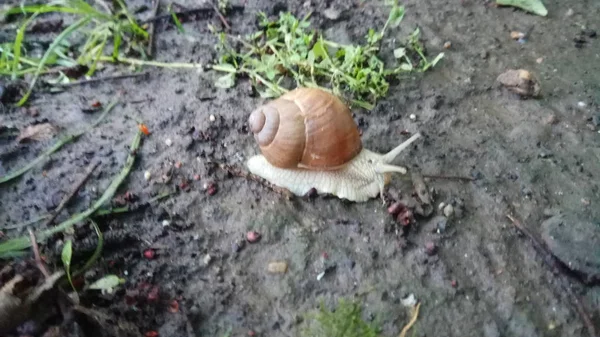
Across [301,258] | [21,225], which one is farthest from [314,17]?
[21,225]

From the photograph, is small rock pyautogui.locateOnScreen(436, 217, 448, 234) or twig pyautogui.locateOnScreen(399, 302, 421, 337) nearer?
twig pyautogui.locateOnScreen(399, 302, 421, 337)

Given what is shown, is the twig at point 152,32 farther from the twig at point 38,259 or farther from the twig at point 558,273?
the twig at point 558,273

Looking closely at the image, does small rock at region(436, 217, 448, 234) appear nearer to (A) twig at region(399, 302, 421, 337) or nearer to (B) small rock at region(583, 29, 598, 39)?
(A) twig at region(399, 302, 421, 337)

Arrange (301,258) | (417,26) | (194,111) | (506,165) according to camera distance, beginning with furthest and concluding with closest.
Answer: (417,26) < (194,111) < (506,165) < (301,258)

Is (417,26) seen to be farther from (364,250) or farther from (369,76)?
(364,250)

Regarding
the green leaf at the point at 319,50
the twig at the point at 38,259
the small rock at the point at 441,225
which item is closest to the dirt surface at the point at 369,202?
the small rock at the point at 441,225

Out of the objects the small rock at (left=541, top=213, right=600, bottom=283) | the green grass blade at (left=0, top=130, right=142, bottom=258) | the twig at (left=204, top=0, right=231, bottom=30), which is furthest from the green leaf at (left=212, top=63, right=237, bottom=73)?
the small rock at (left=541, top=213, right=600, bottom=283)
